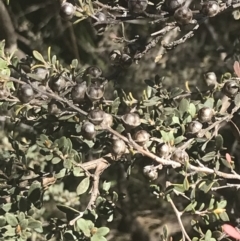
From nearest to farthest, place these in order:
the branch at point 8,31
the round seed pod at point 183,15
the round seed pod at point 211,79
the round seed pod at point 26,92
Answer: the round seed pod at point 26,92
the round seed pod at point 183,15
the round seed pod at point 211,79
the branch at point 8,31

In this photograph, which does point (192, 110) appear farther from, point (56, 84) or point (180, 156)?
point (56, 84)

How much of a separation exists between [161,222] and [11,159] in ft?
2.62

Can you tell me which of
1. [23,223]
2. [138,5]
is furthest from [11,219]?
[138,5]

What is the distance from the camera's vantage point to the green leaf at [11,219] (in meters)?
0.73

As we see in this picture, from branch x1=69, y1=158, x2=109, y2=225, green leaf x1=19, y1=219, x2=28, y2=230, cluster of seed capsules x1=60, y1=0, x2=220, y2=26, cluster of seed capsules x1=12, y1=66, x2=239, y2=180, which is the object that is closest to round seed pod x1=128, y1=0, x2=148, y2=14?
cluster of seed capsules x1=60, y1=0, x2=220, y2=26

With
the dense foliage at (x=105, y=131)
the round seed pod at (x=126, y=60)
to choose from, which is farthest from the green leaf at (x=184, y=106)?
the round seed pod at (x=126, y=60)

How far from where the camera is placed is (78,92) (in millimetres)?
662

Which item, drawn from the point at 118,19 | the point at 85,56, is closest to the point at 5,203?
the point at 118,19

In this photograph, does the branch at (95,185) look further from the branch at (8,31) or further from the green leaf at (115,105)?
the branch at (8,31)

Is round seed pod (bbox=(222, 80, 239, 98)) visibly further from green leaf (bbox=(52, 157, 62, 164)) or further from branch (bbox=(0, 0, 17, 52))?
branch (bbox=(0, 0, 17, 52))

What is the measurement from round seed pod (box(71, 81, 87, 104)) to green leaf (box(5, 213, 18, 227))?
0.60 ft

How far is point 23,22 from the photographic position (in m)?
2.03

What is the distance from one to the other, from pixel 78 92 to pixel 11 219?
201 mm

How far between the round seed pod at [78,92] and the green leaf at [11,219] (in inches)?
7.2
